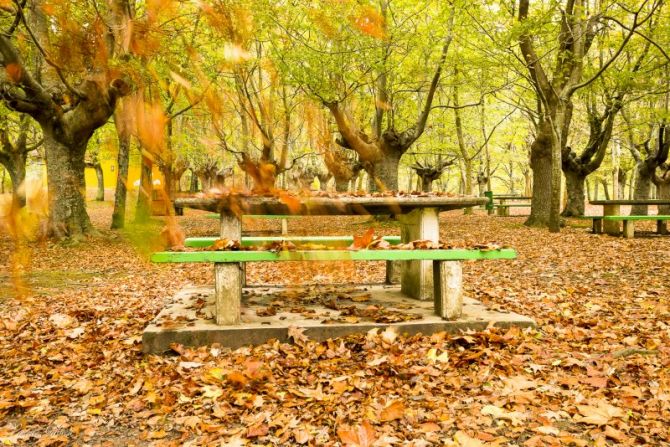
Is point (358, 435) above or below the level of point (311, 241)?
below

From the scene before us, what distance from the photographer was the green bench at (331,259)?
3775mm

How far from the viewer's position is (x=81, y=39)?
11641mm

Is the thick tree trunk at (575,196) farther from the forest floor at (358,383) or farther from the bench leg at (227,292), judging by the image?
the bench leg at (227,292)

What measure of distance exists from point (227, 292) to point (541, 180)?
12.4m

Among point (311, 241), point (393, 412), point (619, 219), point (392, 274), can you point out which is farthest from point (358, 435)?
point (619, 219)

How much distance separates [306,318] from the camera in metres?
4.24

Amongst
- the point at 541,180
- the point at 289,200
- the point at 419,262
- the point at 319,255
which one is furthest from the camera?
the point at 541,180

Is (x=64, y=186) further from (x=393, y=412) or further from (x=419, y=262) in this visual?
(x=393, y=412)

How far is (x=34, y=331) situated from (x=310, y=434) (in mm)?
3400

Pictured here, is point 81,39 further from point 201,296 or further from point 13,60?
point 201,296

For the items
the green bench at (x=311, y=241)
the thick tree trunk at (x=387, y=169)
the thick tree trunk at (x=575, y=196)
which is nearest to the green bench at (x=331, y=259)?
the green bench at (x=311, y=241)

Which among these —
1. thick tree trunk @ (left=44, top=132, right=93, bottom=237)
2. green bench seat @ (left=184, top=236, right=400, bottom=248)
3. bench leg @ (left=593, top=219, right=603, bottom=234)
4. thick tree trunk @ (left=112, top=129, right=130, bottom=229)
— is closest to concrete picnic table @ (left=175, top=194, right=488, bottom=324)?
green bench seat @ (left=184, top=236, right=400, bottom=248)

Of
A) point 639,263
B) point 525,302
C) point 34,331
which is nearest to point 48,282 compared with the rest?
point 34,331

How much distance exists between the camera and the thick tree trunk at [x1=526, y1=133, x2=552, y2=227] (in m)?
14.2
